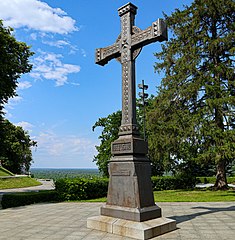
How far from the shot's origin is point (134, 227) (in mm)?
5438

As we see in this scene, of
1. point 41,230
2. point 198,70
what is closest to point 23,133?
point 198,70

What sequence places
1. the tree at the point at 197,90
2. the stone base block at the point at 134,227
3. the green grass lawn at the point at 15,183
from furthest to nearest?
the green grass lawn at the point at 15,183 < the tree at the point at 197,90 < the stone base block at the point at 134,227

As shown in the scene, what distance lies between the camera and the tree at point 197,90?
54.3 ft

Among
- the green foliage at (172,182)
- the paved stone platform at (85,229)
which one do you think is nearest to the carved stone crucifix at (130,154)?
the paved stone platform at (85,229)

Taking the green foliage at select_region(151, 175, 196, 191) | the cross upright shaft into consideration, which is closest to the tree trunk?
the green foliage at select_region(151, 175, 196, 191)

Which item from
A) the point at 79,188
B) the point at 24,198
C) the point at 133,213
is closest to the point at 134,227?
the point at 133,213

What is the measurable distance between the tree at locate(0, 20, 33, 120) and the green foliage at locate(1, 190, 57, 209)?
509 cm

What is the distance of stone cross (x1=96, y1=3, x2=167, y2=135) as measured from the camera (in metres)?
6.23

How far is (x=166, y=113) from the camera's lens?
62.8 feet

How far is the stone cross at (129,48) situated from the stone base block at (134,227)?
1947 millimetres

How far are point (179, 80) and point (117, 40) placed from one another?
476 inches

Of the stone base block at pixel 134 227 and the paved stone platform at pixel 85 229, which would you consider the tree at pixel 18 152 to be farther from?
the stone base block at pixel 134 227

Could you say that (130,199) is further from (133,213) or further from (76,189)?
(76,189)

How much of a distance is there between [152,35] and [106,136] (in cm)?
2334
